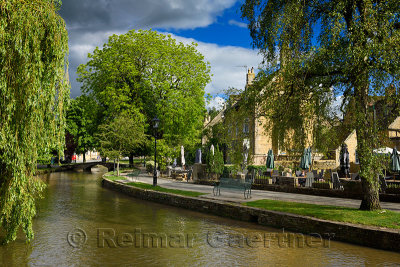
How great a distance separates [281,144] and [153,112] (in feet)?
84.0

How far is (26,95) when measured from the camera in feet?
27.5

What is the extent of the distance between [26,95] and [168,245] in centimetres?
584

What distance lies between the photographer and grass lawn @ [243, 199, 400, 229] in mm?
10312

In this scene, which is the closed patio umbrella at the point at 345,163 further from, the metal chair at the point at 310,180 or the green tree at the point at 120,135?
the green tree at the point at 120,135

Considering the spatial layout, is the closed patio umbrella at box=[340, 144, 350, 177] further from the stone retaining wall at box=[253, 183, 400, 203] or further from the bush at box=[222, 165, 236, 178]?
the bush at box=[222, 165, 236, 178]

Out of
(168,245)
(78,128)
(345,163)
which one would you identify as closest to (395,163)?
(345,163)

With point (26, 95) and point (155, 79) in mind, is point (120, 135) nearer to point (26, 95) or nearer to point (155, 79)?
point (155, 79)

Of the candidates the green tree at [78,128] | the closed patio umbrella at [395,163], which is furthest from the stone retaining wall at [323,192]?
the green tree at [78,128]

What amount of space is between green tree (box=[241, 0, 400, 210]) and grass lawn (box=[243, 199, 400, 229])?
2.28 feet

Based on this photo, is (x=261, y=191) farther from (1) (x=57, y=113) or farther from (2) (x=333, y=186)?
(1) (x=57, y=113)

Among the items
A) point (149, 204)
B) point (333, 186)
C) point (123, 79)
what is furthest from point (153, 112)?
point (333, 186)

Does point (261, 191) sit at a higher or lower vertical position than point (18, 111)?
lower

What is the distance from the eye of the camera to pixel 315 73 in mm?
12820

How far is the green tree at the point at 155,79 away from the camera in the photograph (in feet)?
112
